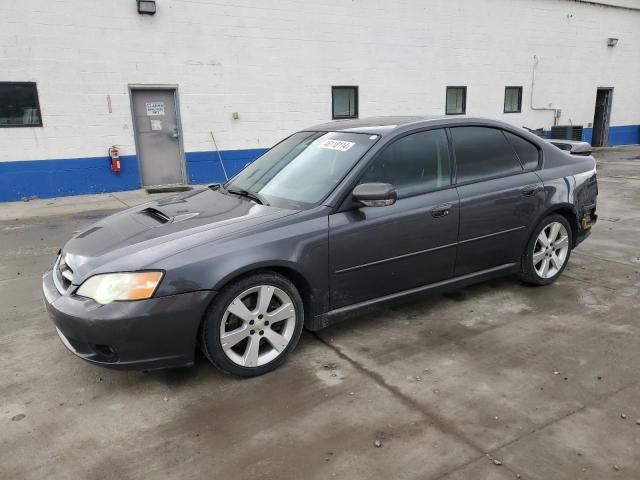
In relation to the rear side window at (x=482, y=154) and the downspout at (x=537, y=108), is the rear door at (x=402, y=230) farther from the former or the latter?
the downspout at (x=537, y=108)

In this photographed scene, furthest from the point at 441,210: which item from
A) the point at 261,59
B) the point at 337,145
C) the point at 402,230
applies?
the point at 261,59

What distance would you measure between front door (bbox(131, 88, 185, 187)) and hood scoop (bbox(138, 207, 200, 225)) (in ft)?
25.2

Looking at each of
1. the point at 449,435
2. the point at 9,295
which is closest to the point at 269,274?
the point at 449,435

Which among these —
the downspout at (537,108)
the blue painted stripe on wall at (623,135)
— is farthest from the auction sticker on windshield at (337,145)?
the blue painted stripe on wall at (623,135)

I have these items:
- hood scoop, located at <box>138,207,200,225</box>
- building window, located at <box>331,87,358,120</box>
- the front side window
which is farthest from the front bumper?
building window, located at <box>331,87,358,120</box>

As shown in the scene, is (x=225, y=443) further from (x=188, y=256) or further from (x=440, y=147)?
(x=440, y=147)

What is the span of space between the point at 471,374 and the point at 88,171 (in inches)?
371

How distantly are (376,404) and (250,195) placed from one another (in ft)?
5.71

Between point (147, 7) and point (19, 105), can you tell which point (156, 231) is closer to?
point (19, 105)

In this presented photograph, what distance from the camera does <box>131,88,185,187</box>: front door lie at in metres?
10.7

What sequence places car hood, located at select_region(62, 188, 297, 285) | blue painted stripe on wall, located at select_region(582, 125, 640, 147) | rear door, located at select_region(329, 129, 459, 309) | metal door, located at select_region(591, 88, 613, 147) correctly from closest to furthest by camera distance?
car hood, located at select_region(62, 188, 297, 285)
rear door, located at select_region(329, 129, 459, 309)
metal door, located at select_region(591, 88, 613, 147)
blue painted stripe on wall, located at select_region(582, 125, 640, 147)

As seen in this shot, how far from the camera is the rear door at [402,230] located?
3367 millimetres

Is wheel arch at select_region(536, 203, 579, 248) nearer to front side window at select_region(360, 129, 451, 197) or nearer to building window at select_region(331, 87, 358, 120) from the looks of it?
front side window at select_region(360, 129, 451, 197)

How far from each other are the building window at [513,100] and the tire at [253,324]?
15007 mm
